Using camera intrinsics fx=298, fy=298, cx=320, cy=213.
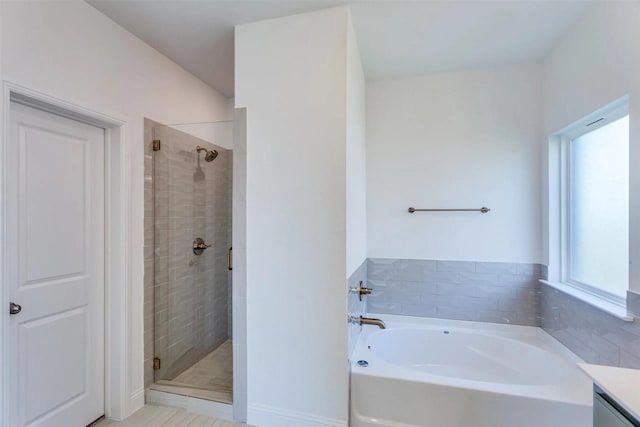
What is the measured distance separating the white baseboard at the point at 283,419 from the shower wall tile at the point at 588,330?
152cm

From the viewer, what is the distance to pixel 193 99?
104 inches

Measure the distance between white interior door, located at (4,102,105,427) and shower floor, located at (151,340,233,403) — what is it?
0.45m

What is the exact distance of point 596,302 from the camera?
5.79 feet

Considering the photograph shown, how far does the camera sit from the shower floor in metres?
2.06

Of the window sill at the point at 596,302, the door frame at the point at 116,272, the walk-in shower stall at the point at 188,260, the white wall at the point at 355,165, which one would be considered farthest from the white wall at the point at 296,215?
the window sill at the point at 596,302

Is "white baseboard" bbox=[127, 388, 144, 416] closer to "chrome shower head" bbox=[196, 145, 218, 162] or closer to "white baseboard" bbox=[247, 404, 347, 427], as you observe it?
"white baseboard" bbox=[247, 404, 347, 427]

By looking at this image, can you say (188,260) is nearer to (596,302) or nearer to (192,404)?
(192,404)

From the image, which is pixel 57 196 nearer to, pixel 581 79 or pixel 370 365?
pixel 370 365

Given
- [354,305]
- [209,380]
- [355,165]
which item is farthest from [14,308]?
[355,165]

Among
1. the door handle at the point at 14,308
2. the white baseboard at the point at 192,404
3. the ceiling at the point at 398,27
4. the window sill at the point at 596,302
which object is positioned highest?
the ceiling at the point at 398,27

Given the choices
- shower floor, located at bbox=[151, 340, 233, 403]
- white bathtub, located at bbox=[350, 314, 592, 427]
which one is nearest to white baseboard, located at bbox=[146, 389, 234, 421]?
shower floor, located at bbox=[151, 340, 233, 403]

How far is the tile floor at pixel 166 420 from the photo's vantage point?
1892mm

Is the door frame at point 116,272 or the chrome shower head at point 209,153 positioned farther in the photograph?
the chrome shower head at point 209,153

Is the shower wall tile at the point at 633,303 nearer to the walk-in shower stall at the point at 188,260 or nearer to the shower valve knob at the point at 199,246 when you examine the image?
the walk-in shower stall at the point at 188,260
